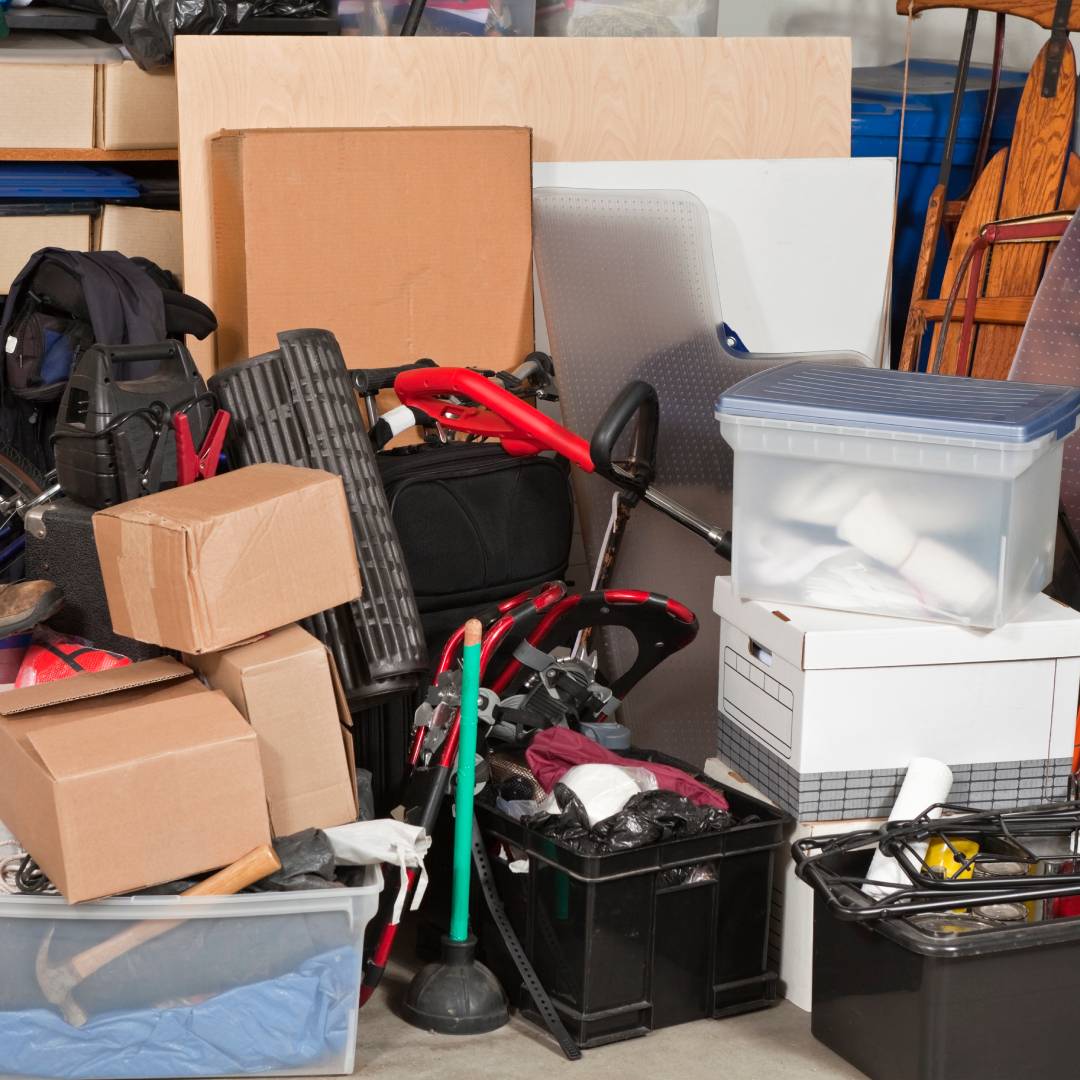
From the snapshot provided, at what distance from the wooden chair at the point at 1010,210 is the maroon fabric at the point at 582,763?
47.2 inches

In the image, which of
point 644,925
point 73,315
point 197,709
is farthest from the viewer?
point 73,315

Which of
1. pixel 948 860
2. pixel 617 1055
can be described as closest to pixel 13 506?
pixel 617 1055

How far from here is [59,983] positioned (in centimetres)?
189

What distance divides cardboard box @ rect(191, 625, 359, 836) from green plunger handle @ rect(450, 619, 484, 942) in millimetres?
151

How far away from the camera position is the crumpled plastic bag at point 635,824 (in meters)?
2.03

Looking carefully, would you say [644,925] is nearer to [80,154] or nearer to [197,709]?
[197,709]

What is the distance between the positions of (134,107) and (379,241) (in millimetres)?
726

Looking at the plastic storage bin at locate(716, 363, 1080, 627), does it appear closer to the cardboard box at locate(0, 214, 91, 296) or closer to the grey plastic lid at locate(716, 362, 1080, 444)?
the grey plastic lid at locate(716, 362, 1080, 444)

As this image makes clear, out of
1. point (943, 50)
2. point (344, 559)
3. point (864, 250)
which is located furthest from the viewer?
point (943, 50)

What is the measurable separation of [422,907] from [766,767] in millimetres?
560

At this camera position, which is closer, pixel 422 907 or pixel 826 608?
pixel 826 608

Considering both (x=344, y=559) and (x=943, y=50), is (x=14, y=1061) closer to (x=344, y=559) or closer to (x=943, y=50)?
(x=344, y=559)

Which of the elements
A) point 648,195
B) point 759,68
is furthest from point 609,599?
point 759,68

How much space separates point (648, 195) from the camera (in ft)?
9.53
